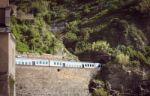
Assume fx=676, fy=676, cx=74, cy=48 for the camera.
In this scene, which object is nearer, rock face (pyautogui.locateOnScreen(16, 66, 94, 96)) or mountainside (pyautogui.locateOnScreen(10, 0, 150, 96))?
rock face (pyautogui.locateOnScreen(16, 66, 94, 96))

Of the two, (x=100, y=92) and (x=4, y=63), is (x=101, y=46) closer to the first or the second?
(x=100, y=92)

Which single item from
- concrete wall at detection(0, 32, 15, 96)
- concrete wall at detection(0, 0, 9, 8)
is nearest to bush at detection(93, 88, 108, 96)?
concrete wall at detection(0, 32, 15, 96)

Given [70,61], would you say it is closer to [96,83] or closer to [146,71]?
[96,83]

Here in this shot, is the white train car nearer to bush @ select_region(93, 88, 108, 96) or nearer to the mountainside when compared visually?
the mountainside

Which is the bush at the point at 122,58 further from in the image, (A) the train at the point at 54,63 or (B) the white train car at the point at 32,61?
(B) the white train car at the point at 32,61

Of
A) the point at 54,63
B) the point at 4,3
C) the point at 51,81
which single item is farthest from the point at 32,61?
the point at 4,3

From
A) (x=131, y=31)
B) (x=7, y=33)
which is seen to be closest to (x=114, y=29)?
(x=131, y=31)
